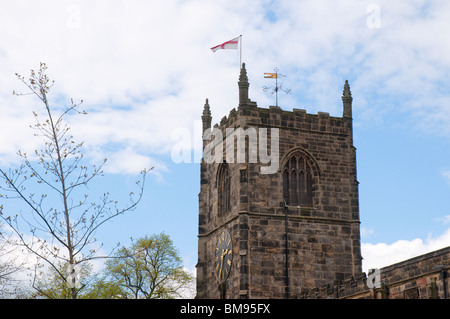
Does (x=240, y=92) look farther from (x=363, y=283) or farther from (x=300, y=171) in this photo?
(x=363, y=283)

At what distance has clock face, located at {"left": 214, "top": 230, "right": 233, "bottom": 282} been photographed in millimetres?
46469

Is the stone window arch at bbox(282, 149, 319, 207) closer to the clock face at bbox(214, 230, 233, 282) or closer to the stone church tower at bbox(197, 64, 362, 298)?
the stone church tower at bbox(197, 64, 362, 298)

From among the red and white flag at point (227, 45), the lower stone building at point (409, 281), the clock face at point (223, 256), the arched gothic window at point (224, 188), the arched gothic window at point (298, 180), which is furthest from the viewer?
the red and white flag at point (227, 45)

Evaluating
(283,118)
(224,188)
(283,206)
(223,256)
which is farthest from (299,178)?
(223,256)

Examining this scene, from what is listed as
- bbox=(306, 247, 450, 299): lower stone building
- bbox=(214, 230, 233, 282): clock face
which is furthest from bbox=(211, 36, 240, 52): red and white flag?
bbox=(306, 247, 450, 299): lower stone building

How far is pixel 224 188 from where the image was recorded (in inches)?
1937

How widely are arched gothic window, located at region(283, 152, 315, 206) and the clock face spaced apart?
4.25m

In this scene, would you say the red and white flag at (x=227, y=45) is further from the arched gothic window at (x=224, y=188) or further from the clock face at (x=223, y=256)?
the clock face at (x=223, y=256)

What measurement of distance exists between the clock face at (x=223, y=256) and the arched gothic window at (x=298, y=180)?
4.25 m

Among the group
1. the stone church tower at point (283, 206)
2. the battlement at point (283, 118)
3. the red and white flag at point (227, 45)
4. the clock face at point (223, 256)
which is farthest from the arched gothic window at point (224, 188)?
the red and white flag at point (227, 45)

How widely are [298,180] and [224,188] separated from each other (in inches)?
189

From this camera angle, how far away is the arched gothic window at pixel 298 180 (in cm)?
4681

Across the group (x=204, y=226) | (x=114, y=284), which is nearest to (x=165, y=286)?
(x=114, y=284)
